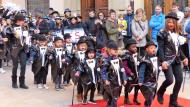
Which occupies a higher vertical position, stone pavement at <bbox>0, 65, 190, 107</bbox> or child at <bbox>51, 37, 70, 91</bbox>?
child at <bbox>51, 37, 70, 91</bbox>

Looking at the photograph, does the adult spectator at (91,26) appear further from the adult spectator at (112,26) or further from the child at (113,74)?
the child at (113,74)

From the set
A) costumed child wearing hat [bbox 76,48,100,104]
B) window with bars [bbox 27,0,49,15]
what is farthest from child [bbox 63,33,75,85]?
window with bars [bbox 27,0,49,15]

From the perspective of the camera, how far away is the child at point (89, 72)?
8922 millimetres

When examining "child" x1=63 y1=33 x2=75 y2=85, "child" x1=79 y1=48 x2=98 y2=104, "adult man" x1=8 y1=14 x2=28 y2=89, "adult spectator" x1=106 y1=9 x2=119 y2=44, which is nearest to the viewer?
"child" x1=79 y1=48 x2=98 y2=104

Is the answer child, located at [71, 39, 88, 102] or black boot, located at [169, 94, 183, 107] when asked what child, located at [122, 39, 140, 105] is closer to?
black boot, located at [169, 94, 183, 107]

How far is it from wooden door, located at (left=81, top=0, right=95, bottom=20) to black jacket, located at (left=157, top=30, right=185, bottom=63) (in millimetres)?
11521

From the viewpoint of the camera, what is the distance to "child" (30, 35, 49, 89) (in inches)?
415

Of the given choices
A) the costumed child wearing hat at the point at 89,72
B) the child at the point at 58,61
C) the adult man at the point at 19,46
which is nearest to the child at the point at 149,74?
the costumed child wearing hat at the point at 89,72

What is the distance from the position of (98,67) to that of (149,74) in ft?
3.30

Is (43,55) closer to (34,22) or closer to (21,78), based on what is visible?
(21,78)

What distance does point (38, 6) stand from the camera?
21203 millimetres

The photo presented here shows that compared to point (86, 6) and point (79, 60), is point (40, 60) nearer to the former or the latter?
point (79, 60)

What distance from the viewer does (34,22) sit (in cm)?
1554

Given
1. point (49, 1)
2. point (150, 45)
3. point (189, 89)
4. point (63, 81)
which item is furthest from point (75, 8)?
point (150, 45)
